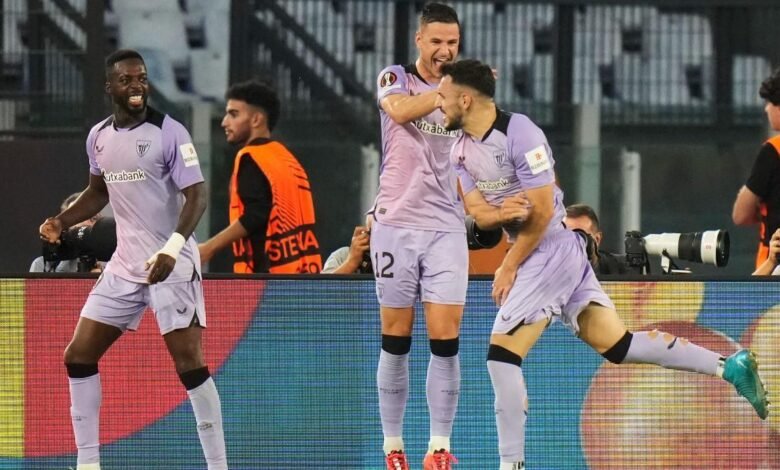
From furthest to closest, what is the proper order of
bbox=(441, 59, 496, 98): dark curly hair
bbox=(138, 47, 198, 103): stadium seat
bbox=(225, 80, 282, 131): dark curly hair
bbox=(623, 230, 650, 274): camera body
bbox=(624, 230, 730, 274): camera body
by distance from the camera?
bbox=(138, 47, 198, 103): stadium seat → bbox=(225, 80, 282, 131): dark curly hair → bbox=(623, 230, 650, 274): camera body → bbox=(624, 230, 730, 274): camera body → bbox=(441, 59, 496, 98): dark curly hair

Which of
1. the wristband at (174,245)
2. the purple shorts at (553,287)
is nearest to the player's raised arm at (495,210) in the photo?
the purple shorts at (553,287)

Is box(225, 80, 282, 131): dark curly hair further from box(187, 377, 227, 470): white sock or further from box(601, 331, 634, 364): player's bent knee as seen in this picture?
box(601, 331, 634, 364): player's bent knee

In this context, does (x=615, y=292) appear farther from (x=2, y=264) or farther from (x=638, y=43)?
(x=638, y=43)

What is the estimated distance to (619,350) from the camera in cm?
726

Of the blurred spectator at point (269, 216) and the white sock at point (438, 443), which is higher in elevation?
the blurred spectator at point (269, 216)

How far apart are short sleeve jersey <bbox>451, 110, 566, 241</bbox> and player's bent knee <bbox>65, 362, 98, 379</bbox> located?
177 cm

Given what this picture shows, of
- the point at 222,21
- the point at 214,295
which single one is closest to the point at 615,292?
the point at 214,295

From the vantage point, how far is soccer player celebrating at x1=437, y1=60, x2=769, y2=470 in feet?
23.3

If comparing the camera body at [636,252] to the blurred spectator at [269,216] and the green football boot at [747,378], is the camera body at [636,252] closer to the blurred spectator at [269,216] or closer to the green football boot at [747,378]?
the green football boot at [747,378]

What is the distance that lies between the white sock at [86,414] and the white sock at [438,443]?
144 cm

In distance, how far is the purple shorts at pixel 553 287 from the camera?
713cm

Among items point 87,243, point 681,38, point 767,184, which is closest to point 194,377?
point 87,243

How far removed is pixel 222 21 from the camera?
1467cm

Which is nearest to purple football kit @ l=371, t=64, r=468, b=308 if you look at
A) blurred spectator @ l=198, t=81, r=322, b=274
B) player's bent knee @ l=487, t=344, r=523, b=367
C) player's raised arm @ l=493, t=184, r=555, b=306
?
player's raised arm @ l=493, t=184, r=555, b=306
